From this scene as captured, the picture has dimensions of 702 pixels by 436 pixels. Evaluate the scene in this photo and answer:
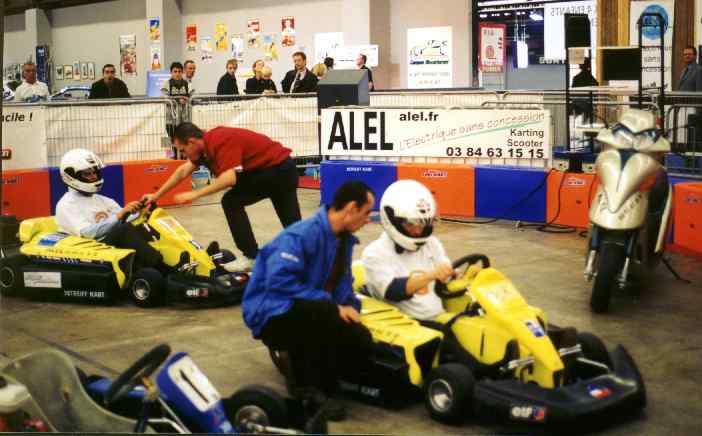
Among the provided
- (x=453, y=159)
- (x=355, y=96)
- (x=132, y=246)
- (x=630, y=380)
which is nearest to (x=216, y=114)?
(x=355, y=96)

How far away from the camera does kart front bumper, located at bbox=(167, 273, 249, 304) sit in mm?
6891

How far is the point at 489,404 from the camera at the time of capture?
4.42 metres

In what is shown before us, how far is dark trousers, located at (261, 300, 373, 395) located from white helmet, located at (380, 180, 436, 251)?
20.3 inches

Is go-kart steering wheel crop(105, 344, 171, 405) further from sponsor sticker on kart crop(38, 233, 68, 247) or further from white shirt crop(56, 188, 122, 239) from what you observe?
sponsor sticker on kart crop(38, 233, 68, 247)

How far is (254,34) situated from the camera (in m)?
21.7

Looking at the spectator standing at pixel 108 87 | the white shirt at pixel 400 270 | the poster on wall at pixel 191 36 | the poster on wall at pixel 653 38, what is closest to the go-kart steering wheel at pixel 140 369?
the white shirt at pixel 400 270

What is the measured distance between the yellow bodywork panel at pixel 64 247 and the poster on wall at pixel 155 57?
16472 mm

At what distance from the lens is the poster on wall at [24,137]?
1097 centimetres

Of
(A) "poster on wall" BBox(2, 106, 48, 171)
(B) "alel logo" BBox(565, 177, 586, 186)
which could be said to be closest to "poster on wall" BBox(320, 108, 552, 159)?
(B) "alel logo" BBox(565, 177, 586, 186)

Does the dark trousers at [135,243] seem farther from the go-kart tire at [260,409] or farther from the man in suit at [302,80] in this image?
the man in suit at [302,80]

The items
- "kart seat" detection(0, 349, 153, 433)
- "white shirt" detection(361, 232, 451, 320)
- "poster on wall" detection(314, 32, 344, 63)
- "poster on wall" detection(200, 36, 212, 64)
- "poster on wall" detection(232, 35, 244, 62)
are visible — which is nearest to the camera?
"kart seat" detection(0, 349, 153, 433)

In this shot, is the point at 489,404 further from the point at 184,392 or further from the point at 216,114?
the point at 216,114

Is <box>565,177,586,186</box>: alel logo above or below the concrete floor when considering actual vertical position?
above

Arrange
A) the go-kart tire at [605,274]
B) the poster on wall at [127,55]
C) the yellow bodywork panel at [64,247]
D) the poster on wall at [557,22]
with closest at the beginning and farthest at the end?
the go-kart tire at [605,274], the yellow bodywork panel at [64,247], the poster on wall at [557,22], the poster on wall at [127,55]
